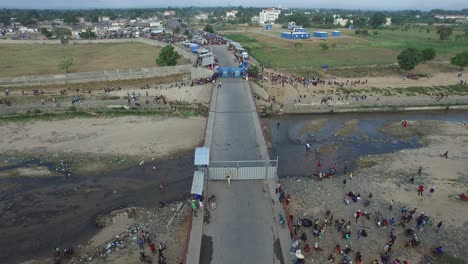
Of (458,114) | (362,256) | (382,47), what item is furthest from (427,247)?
(382,47)

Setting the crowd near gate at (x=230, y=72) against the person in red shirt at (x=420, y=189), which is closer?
the person in red shirt at (x=420, y=189)

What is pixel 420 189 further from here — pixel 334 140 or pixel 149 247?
pixel 149 247

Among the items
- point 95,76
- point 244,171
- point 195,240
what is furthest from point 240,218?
point 95,76

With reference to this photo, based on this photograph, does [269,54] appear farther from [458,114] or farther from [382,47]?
[458,114]

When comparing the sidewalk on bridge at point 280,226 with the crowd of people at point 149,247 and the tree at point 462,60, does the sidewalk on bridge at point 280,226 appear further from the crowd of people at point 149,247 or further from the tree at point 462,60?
the tree at point 462,60

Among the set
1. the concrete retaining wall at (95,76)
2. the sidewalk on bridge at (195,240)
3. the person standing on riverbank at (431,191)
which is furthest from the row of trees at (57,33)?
the person standing on riverbank at (431,191)

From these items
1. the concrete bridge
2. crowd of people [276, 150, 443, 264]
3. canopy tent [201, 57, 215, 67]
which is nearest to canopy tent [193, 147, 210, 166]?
the concrete bridge
